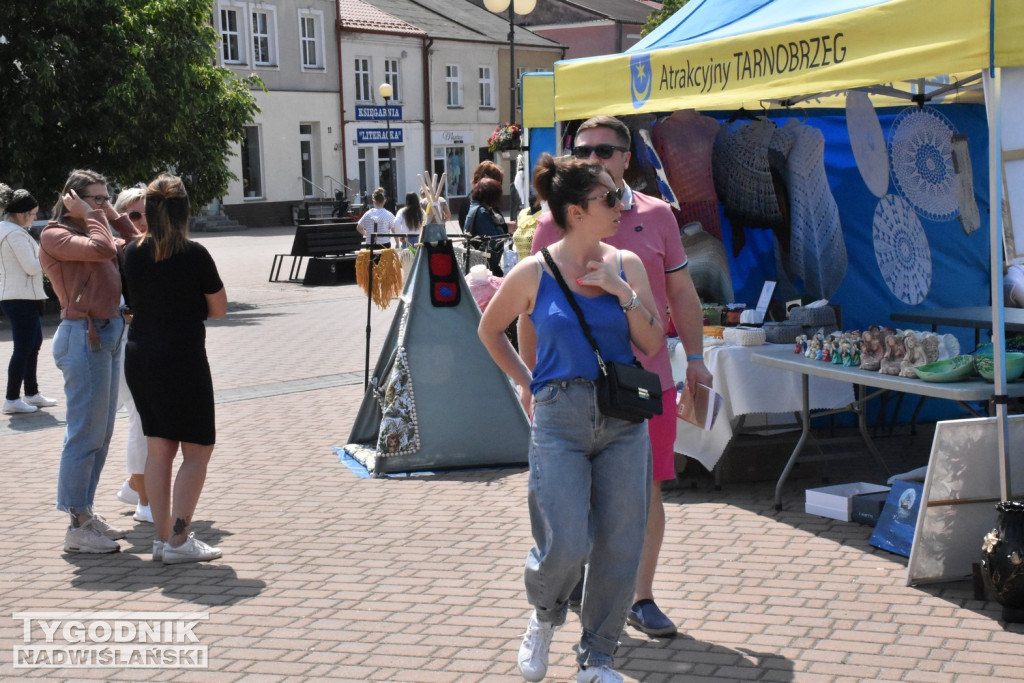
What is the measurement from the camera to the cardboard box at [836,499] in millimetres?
5980

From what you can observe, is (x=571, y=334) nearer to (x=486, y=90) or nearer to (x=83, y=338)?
(x=83, y=338)

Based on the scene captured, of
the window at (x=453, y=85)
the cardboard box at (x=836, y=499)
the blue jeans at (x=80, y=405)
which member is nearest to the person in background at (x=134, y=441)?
the blue jeans at (x=80, y=405)

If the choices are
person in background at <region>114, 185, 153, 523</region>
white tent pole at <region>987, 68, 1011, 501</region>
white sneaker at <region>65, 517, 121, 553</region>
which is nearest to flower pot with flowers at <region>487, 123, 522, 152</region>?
person in background at <region>114, 185, 153, 523</region>

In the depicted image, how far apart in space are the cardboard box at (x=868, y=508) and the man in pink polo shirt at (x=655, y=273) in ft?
5.70

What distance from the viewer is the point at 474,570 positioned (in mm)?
5426

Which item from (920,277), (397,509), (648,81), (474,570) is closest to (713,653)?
(474,570)

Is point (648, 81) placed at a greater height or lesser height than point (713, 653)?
greater

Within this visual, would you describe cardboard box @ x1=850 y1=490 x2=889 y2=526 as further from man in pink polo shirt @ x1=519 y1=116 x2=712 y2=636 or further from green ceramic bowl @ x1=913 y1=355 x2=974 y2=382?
man in pink polo shirt @ x1=519 y1=116 x2=712 y2=636

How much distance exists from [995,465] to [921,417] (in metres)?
3.17

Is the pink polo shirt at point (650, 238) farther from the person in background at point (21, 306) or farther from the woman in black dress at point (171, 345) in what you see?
the person in background at point (21, 306)

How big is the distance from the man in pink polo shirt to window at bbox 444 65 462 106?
42.3 meters

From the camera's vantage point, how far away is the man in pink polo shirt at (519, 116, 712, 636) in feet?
14.4

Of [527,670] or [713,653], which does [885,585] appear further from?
[527,670]

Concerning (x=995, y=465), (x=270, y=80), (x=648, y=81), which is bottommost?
(x=995, y=465)
